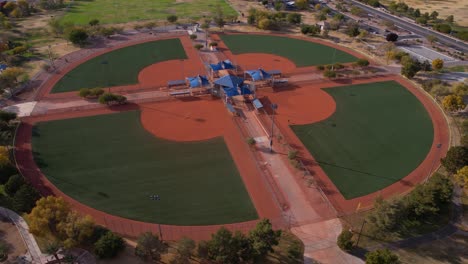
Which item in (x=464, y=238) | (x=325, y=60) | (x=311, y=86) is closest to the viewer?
(x=464, y=238)

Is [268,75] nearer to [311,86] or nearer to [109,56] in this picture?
[311,86]

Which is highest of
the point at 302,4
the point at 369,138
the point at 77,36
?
the point at 302,4

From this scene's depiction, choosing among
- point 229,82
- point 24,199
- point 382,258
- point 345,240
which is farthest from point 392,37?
point 24,199

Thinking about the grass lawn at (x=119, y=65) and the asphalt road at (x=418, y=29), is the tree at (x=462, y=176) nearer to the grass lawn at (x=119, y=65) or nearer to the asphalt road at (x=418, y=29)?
the asphalt road at (x=418, y=29)

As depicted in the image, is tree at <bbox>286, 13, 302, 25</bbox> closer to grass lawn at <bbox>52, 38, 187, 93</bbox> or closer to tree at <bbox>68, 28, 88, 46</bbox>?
grass lawn at <bbox>52, 38, 187, 93</bbox>

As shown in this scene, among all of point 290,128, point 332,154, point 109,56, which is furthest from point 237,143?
point 109,56

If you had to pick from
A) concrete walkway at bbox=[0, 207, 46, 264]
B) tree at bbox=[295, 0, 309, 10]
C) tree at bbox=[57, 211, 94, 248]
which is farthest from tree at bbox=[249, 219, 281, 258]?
tree at bbox=[295, 0, 309, 10]

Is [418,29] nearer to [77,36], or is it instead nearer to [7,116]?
[77,36]
